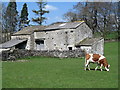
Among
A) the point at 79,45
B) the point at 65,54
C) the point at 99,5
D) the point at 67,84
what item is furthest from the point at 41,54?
the point at 99,5

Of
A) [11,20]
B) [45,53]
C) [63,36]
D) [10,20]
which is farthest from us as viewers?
[11,20]

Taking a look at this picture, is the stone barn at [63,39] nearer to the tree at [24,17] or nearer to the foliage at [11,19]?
the foliage at [11,19]

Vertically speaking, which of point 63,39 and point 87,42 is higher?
point 63,39

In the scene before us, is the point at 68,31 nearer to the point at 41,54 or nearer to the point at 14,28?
the point at 41,54

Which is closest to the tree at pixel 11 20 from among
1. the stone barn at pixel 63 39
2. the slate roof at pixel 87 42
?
the stone barn at pixel 63 39

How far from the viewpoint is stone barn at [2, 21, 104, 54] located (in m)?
37.0

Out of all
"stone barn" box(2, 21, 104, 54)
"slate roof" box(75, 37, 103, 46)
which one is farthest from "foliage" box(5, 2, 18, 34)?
"slate roof" box(75, 37, 103, 46)

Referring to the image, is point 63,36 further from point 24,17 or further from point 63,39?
point 24,17

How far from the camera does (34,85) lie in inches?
372

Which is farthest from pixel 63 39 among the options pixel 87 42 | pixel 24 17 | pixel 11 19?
pixel 24 17

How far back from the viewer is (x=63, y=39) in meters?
38.4

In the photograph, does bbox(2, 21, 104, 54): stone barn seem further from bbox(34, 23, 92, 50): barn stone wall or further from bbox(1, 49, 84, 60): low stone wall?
bbox(1, 49, 84, 60): low stone wall

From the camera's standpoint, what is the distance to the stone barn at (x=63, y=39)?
3697cm

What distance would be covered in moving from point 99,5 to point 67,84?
168 ft
